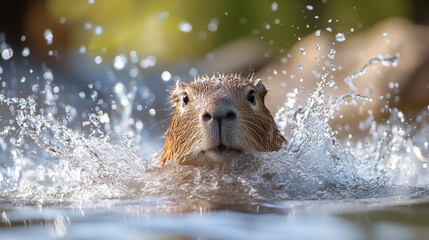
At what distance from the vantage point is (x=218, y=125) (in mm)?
2807

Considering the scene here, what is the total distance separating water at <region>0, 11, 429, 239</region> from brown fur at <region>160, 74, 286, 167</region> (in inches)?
3.7

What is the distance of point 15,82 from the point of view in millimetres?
5961

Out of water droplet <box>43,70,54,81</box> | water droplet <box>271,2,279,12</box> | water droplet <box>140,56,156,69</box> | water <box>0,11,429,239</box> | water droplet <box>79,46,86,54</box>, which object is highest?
water droplet <box>271,2,279,12</box>

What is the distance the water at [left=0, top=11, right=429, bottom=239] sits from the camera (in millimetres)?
1547

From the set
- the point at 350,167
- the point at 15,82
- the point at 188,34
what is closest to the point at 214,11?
the point at 188,34

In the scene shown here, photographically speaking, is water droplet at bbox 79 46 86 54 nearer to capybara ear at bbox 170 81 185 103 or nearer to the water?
the water

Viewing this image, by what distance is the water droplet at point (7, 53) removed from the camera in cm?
698

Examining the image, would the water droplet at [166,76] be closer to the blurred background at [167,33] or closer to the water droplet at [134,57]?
the blurred background at [167,33]

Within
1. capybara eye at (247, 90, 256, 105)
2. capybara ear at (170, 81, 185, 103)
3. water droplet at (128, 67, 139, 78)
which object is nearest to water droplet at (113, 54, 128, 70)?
water droplet at (128, 67, 139, 78)

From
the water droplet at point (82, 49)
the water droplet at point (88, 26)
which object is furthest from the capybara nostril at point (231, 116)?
the water droplet at point (88, 26)

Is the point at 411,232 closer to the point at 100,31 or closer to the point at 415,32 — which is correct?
the point at 415,32

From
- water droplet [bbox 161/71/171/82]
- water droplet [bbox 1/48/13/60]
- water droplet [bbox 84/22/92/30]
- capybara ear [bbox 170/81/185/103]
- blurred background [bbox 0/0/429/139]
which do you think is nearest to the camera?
capybara ear [bbox 170/81/185/103]

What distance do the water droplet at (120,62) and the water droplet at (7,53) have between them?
125 centimetres

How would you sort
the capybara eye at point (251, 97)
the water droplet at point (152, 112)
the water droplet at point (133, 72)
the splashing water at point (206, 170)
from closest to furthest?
the splashing water at point (206, 170)
the capybara eye at point (251, 97)
the water droplet at point (152, 112)
the water droplet at point (133, 72)
